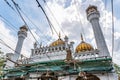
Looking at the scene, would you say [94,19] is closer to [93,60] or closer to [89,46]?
[89,46]

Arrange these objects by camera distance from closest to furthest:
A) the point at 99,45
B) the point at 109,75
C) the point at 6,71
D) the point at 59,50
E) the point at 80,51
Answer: the point at 109,75, the point at 6,71, the point at 99,45, the point at 80,51, the point at 59,50

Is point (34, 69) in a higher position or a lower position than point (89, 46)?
lower

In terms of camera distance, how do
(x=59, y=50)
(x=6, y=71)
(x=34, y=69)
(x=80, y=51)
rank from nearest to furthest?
(x=34, y=69) < (x=6, y=71) < (x=80, y=51) < (x=59, y=50)

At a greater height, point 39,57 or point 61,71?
point 39,57

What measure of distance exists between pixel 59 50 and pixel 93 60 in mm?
23981

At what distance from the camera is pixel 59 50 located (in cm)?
3884

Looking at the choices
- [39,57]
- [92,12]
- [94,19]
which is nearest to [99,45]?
[94,19]

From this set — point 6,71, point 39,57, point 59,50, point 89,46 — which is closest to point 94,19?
point 89,46

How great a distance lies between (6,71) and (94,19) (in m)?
26.7

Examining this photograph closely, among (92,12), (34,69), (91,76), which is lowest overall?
(91,76)

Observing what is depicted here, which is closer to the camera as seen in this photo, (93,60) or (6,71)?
(93,60)

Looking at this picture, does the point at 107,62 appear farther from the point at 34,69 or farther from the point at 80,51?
the point at 80,51

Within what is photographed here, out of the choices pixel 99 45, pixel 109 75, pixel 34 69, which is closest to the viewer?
pixel 109 75

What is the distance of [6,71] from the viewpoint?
18.6 m
